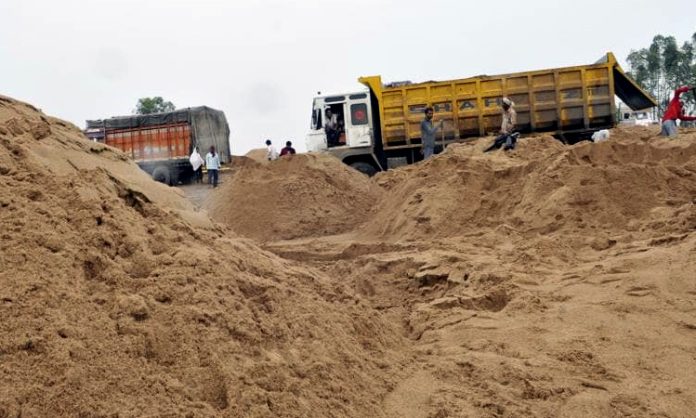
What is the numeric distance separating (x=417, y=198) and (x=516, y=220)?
189cm

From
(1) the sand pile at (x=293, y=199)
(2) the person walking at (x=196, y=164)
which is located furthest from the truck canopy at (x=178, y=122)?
(1) the sand pile at (x=293, y=199)

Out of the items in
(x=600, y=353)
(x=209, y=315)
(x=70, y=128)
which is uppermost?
(x=70, y=128)

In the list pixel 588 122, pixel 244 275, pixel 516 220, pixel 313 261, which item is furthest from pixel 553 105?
pixel 244 275

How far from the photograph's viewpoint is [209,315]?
10.7 feet

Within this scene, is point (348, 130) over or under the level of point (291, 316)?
over

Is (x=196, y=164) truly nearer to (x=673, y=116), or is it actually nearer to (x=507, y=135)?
(x=507, y=135)

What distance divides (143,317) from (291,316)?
0.89 m

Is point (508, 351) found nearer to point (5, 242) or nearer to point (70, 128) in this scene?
point (5, 242)

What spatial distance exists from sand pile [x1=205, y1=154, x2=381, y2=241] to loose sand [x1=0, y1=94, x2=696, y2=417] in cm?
437

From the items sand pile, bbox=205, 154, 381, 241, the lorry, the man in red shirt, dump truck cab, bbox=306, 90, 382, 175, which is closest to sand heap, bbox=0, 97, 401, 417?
sand pile, bbox=205, 154, 381, 241

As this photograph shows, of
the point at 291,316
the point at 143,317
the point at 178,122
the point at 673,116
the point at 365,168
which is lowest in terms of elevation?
the point at 291,316

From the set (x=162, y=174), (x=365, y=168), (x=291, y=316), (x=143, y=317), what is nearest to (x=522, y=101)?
(x=365, y=168)

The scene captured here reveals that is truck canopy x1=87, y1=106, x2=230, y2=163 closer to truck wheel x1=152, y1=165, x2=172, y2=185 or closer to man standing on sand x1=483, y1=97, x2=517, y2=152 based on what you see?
truck wheel x1=152, y1=165, x2=172, y2=185

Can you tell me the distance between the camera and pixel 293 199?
38.9 feet
